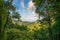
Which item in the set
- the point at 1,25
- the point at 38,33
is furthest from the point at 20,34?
the point at 38,33

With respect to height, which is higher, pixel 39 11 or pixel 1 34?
pixel 39 11

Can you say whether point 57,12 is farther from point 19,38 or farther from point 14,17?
point 14,17

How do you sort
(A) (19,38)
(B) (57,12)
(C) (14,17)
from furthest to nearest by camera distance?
(C) (14,17) < (A) (19,38) < (B) (57,12)

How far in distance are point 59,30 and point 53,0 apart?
574cm

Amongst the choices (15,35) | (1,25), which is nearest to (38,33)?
(15,35)

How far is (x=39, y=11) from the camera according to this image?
119ft

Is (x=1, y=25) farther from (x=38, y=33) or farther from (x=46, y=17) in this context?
(x=38, y=33)

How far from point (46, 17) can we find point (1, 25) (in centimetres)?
1817

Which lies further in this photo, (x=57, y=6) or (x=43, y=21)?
(x=43, y=21)

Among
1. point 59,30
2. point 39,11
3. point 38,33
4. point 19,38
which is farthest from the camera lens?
point 38,33

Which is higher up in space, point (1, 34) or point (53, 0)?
point (53, 0)

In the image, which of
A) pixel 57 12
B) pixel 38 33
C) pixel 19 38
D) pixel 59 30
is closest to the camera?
pixel 57 12

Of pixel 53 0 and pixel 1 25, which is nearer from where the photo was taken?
pixel 1 25

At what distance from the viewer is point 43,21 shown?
3791 cm
